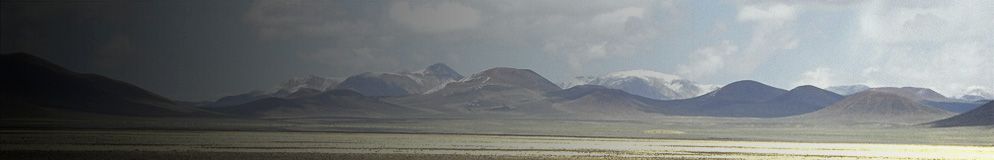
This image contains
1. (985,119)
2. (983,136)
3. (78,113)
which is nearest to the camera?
(983,136)

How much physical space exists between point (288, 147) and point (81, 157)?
700 inches

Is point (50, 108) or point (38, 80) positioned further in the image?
point (38, 80)

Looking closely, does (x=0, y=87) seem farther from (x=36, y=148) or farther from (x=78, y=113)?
(x=36, y=148)

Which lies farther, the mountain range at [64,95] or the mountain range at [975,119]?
the mountain range at [975,119]

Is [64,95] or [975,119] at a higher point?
[64,95]

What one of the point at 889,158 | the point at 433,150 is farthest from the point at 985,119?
the point at 433,150

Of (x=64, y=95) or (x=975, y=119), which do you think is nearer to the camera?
(x=975, y=119)

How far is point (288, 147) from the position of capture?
72.2m

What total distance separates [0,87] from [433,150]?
127015mm

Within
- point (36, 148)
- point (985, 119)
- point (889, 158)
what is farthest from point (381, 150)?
point (985, 119)

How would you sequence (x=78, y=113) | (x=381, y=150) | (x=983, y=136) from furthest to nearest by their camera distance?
(x=78, y=113), (x=983, y=136), (x=381, y=150)

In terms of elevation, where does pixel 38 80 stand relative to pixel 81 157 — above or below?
above

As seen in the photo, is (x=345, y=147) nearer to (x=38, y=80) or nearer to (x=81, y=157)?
(x=81, y=157)

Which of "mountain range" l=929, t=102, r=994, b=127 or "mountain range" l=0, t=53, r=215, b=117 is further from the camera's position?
"mountain range" l=929, t=102, r=994, b=127
